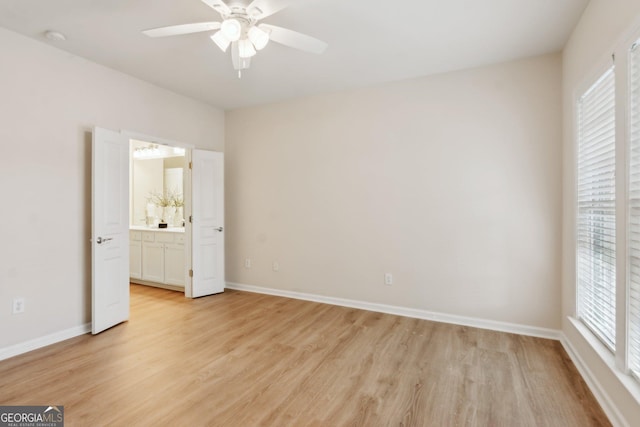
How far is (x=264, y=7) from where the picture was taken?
1.94m

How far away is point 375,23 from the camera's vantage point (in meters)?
2.57

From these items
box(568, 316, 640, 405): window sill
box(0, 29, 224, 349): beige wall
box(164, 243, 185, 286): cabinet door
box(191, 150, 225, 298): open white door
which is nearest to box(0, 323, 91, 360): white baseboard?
box(0, 29, 224, 349): beige wall

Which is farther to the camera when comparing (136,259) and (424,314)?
(136,259)

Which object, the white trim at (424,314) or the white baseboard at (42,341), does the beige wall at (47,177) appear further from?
Answer: the white trim at (424,314)

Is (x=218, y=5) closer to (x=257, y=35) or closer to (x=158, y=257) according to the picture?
(x=257, y=35)

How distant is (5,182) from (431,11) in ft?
12.5

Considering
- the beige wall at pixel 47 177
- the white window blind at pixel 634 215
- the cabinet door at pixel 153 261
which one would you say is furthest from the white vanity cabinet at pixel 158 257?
the white window blind at pixel 634 215

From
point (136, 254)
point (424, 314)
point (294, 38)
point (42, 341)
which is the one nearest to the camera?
point (294, 38)

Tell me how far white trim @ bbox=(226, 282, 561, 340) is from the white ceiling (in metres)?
2.76

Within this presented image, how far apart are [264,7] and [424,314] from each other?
3367 mm

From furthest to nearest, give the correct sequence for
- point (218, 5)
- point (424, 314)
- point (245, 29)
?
1. point (424, 314)
2. point (245, 29)
3. point (218, 5)

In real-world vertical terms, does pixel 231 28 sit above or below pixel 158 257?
above

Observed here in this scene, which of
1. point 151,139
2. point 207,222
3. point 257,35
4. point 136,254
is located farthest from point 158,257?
point 257,35

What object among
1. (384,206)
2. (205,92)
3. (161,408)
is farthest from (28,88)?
(384,206)
